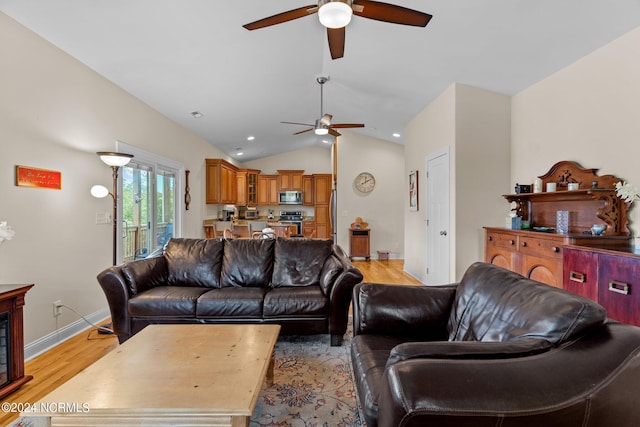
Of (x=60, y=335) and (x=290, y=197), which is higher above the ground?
(x=290, y=197)

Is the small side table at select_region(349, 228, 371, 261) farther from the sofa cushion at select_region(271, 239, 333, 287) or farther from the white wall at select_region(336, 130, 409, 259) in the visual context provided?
the sofa cushion at select_region(271, 239, 333, 287)

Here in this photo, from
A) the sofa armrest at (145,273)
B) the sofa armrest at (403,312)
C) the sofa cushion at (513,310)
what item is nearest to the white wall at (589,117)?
the sofa cushion at (513,310)

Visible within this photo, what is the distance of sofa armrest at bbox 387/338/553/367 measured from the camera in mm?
1025

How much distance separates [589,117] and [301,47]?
301 cm

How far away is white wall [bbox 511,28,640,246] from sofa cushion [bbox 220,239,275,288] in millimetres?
3171

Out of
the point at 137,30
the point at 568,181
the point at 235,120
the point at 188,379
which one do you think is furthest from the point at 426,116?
the point at 188,379

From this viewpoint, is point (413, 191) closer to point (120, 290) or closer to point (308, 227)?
point (308, 227)

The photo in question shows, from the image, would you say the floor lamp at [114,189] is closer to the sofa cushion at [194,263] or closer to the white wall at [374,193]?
the sofa cushion at [194,263]

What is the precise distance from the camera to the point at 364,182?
7.85 metres

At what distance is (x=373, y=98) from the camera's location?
5070mm

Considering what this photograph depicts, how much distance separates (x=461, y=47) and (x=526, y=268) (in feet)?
7.66

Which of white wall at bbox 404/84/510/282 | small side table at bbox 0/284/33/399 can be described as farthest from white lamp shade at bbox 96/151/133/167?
white wall at bbox 404/84/510/282

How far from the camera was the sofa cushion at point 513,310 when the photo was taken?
111 centimetres

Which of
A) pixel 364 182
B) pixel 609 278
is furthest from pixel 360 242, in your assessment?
pixel 609 278
